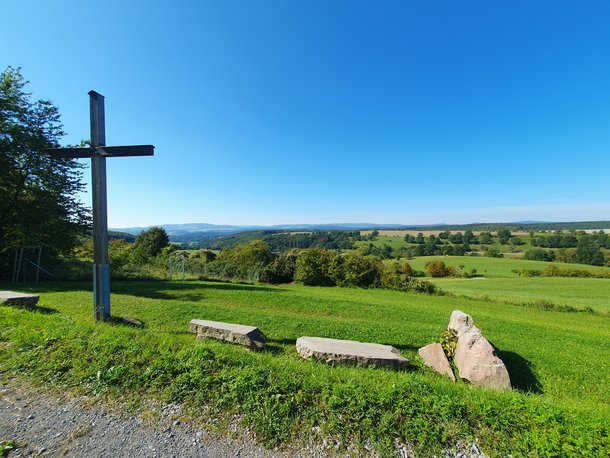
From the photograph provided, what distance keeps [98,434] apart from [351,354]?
339cm

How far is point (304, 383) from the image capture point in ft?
9.44

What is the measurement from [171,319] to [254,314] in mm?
2419

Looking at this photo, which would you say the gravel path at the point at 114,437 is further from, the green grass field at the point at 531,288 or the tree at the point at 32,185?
the green grass field at the point at 531,288

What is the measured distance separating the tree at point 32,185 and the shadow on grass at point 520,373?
2097cm

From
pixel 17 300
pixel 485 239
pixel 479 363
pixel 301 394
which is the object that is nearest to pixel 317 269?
pixel 17 300

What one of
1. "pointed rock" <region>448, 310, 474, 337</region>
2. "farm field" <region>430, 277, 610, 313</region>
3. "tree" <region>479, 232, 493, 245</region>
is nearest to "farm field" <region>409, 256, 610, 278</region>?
"farm field" <region>430, 277, 610, 313</region>

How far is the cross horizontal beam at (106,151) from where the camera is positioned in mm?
5547

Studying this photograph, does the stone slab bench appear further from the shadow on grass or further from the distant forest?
the distant forest

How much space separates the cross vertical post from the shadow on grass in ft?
28.1

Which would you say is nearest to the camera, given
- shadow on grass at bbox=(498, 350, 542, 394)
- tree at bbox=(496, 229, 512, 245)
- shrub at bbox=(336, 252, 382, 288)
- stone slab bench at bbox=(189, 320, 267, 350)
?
shadow on grass at bbox=(498, 350, 542, 394)

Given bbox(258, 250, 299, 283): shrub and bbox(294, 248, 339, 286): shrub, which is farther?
bbox(258, 250, 299, 283): shrub

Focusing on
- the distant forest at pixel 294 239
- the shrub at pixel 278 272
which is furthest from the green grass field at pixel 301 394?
the distant forest at pixel 294 239

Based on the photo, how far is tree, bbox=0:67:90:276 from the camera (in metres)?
14.4

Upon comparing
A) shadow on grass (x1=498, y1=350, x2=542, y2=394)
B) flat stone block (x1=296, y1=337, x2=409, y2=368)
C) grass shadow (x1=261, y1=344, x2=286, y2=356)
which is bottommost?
shadow on grass (x1=498, y1=350, x2=542, y2=394)
